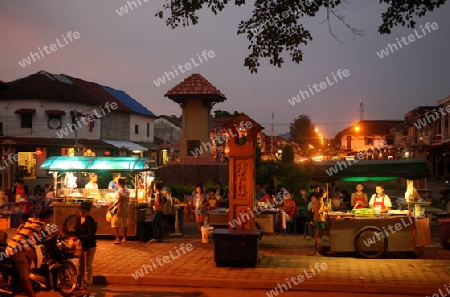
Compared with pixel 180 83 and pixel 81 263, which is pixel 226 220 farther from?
pixel 180 83

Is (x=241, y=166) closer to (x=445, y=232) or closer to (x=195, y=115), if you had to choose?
(x=445, y=232)

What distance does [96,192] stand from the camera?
50.4 feet

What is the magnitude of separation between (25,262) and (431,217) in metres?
12.8

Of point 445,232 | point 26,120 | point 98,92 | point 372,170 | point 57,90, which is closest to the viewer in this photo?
point 372,170

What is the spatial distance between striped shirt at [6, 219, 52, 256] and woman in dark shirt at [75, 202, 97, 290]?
0.62 m

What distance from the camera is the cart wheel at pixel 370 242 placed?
11656 mm

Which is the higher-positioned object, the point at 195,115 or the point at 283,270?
the point at 195,115

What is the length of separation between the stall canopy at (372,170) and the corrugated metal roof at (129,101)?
42018 millimetres

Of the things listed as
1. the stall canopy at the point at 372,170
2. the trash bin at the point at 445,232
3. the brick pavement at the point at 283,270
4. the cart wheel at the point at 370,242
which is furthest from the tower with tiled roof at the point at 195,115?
the cart wheel at the point at 370,242

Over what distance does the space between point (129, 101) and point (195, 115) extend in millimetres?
28463

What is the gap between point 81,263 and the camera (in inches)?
340

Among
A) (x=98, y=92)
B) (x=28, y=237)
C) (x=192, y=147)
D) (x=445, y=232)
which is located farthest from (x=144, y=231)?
(x=98, y=92)

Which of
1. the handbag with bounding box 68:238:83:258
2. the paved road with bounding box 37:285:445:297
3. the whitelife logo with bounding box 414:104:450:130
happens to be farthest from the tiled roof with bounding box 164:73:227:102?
the whitelife logo with bounding box 414:104:450:130

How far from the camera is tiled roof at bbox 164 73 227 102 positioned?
95.3ft
